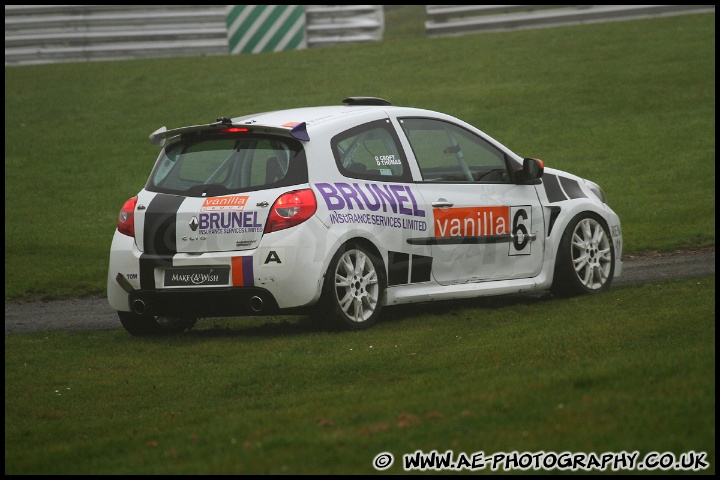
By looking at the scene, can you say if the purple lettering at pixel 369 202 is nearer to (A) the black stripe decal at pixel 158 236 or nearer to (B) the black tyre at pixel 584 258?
(A) the black stripe decal at pixel 158 236

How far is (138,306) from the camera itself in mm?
9406

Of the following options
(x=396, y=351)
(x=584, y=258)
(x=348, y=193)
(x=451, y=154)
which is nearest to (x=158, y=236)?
(x=348, y=193)

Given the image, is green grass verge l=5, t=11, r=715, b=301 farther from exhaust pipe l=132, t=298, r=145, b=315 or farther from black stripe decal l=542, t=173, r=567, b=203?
exhaust pipe l=132, t=298, r=145, b=315

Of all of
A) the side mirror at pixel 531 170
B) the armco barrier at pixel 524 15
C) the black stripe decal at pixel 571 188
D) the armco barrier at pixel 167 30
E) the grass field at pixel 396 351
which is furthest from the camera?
the armco barrier at pixel 167 30

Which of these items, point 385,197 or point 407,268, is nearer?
point 385,197

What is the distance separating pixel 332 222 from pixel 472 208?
1.53 metres

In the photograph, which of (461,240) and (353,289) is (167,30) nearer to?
(461,240)

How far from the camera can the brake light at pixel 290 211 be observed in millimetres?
8914

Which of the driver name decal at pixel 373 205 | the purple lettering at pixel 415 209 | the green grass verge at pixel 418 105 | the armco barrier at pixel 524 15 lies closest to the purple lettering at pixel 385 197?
the driver name decal at pixel 373 205

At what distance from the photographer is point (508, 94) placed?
2227 cm

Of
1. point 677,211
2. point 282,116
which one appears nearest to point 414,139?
point 282,116

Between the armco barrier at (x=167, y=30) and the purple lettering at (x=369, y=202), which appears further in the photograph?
the armco barrier at (x=167, y=30)

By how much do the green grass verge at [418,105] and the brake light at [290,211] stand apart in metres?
4.16

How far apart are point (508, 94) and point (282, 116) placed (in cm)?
1296
